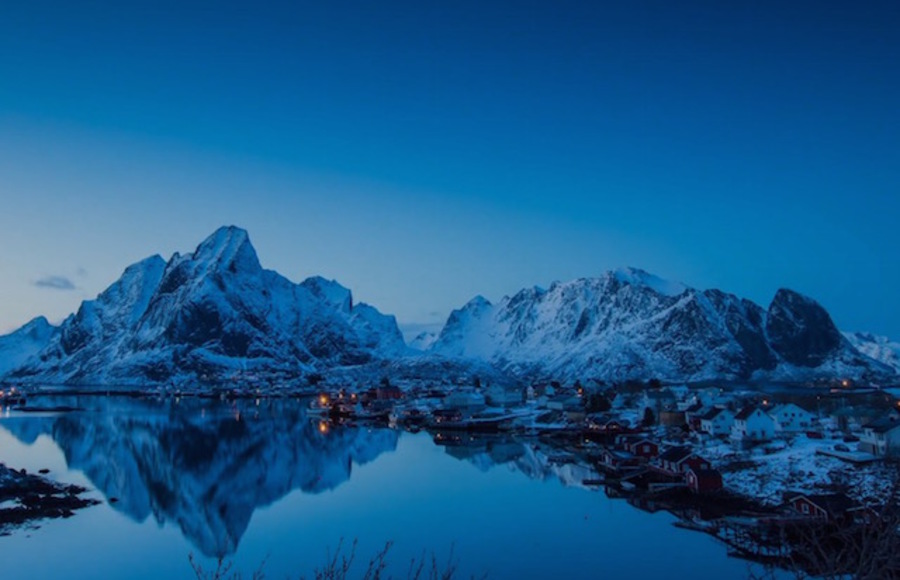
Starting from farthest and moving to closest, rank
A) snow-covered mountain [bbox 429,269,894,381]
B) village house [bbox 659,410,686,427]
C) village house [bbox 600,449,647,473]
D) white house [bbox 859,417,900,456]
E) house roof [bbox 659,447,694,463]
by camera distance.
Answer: snow-covered mountain [bbox 429,269,894,381]
village house [bbox 659,410,686,427]
village house [bbox 600,449,647,473]
house roof [bbox 659,447,694,463]
white house [bbox 859,417,900,456]

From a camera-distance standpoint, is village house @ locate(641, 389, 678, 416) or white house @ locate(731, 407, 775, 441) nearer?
white house @ locate(731, 407, 775, 441)

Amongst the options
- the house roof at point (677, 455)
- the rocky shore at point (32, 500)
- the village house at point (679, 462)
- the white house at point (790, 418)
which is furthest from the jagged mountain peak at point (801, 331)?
the rocky shore at point (32, 500)

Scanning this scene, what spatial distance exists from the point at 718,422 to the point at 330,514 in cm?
2638

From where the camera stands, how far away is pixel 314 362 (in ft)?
624

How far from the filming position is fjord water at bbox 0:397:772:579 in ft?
68.9

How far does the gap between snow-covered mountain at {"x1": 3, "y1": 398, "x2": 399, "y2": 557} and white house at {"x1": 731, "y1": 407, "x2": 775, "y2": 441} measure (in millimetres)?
21585

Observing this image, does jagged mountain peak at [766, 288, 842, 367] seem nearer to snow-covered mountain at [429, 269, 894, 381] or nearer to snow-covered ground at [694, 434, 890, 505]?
snow-covered mountain at [429, 269, 894, 381]

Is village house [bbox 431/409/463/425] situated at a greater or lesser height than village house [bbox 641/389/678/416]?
lesser

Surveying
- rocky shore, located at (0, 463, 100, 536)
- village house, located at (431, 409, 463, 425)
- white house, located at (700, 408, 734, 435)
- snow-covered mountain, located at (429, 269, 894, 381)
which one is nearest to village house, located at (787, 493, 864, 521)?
white house, located at (700, 408, 734, 435)

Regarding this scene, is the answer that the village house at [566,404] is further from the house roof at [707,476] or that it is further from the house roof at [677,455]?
the house roof at [707,476]

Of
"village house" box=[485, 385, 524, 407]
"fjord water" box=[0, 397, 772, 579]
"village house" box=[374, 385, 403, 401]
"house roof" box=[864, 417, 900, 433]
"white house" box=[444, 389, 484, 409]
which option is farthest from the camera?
"village house" box=[374, 385, 403, 401]

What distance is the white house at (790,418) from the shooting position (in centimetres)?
4325

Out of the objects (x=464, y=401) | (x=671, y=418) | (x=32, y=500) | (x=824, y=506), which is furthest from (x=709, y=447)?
(x=464, y=401)

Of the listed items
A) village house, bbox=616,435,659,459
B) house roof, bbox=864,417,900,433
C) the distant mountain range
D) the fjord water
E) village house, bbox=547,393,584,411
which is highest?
the distant mountain range
